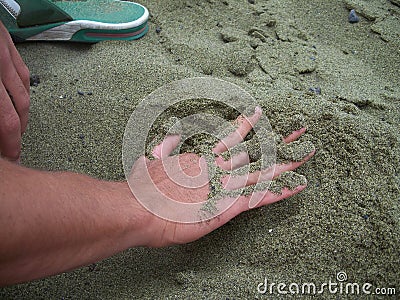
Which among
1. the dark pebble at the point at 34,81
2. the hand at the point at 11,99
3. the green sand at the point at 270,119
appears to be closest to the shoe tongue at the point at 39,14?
the green sand at the point at 270,119

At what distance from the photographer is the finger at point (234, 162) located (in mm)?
1360

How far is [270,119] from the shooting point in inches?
59.0

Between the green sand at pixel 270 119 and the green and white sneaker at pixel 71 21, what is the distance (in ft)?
0.17

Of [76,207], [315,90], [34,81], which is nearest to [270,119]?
[315,90]

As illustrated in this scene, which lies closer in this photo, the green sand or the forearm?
the forearm

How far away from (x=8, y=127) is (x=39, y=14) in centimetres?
85

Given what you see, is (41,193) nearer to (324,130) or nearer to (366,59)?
(324,130)

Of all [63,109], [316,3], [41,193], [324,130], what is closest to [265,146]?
[324,130]

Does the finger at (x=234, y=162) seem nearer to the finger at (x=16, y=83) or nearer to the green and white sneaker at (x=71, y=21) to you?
the finger at (x=16, y=83)

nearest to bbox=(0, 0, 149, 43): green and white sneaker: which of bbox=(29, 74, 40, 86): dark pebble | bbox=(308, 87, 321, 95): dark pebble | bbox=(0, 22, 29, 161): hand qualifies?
bbox=(29, 74, 40, 86): dark pebble

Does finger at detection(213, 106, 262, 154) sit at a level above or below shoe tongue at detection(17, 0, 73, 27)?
below

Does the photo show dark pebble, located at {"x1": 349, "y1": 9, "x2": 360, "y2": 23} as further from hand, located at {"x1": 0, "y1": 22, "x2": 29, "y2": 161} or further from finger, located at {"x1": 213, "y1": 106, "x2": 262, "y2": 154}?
hand, located at {"x1": 0, "y1": 22, "x2": 29, "y2": 161}

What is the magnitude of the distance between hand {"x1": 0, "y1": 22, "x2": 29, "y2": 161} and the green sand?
26 centimetres

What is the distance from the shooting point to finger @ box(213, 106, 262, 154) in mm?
1430
